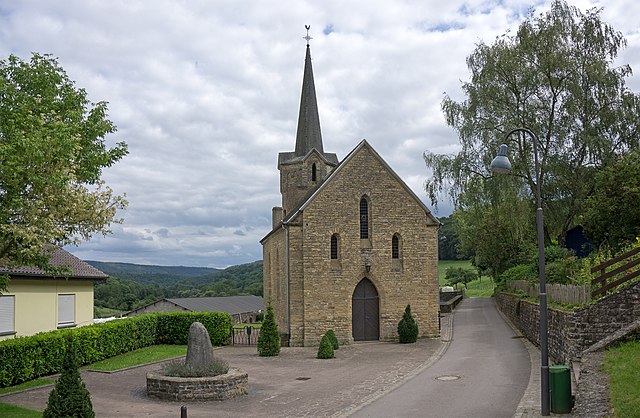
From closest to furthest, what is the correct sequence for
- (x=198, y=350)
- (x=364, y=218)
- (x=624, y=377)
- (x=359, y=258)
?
(x=624, y=377) → (x=198, y=350) → (x=359, y=258) → (x=364, y=218)

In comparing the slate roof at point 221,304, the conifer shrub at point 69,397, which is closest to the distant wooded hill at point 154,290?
the slate roof at point 221,304

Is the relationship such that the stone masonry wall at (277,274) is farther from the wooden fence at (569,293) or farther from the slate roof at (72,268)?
the wooden fence at (569,293)

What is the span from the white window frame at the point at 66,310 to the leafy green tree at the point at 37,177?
1364cm

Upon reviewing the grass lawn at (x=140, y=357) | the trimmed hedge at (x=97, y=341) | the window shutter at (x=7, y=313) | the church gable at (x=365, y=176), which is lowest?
the grass lawn at (x=140, y=357)

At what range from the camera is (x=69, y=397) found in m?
11.3

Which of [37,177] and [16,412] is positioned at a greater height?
[37,177]

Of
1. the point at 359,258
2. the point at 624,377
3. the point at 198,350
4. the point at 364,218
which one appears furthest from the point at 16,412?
the point at 364,218

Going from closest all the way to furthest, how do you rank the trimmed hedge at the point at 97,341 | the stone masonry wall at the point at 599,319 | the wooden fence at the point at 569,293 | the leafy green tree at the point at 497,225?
the stone masonry wall at the point at 599,319 < the wooden fence at the point at 569,293 < the trimmed hedge at the point at 97,341 < the leafy green tree at the point at 497,225

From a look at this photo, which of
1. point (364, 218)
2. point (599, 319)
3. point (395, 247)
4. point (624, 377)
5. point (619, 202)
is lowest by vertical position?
point (624, 377)

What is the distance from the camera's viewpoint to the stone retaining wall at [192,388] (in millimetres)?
17031

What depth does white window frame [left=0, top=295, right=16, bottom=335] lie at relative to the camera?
24.7m

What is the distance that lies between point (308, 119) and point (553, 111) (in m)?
15.5

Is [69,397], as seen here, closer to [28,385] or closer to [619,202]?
[28,385]

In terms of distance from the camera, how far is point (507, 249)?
50.9m
